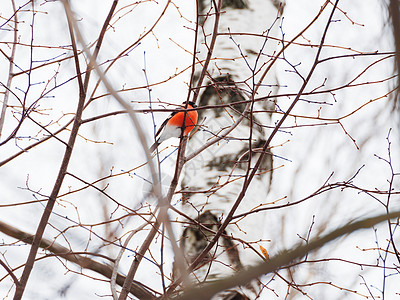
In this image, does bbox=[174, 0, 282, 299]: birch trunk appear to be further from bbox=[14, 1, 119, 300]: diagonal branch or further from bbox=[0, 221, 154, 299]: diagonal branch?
bbox=[14, 1, 119, 300]: diagonal branch

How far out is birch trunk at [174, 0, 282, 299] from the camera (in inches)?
80.4

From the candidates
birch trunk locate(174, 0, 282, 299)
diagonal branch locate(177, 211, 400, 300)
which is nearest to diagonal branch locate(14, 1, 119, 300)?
birch trunk locate(174, 0, 282, 299)

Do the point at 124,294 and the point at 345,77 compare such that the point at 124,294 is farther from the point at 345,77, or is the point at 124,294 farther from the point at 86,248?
the point at 345,77

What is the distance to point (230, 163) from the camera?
2.26 metres

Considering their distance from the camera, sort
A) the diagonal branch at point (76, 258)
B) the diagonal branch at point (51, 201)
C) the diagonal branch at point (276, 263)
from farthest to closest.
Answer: the diagonal branch at point (76, 258), the diagonal branch at point (51, 201), the diagonal branch at point (276, 263)

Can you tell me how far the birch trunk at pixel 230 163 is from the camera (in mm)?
2043

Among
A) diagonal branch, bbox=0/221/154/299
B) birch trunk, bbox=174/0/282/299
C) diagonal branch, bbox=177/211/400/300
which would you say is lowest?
diagonal branch, bbox=177/211/400/300

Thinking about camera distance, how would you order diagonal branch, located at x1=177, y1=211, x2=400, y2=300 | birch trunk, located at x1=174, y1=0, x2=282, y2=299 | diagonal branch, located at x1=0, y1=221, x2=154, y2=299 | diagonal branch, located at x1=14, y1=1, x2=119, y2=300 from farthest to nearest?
1. birch trunk, located at x1=174, y1=0, x2=282, y2=299
2. diagonal branch, located at x1=0, y1=221, x2=154, y2=299
3. diagonal branch, located at x1=14, y1=1, x2=119, y2=300
4. diagonal branch, located at x1=177, y1=211, x2=400, y2=300

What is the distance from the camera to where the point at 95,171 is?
4.73 m

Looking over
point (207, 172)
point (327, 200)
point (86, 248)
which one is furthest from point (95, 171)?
point (86, 248)

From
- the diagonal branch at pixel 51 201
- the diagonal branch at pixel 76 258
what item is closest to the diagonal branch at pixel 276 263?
the diagonal branch at pixel 51 201

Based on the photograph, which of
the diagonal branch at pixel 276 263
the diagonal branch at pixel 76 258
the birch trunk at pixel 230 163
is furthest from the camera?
the birch trunk at pixel 230 163

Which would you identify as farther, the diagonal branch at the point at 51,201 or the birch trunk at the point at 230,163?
the birch trunk at the point at 230,163

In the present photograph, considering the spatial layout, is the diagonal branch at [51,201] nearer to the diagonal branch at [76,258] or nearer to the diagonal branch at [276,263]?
the diagonal branch at [76,258]
